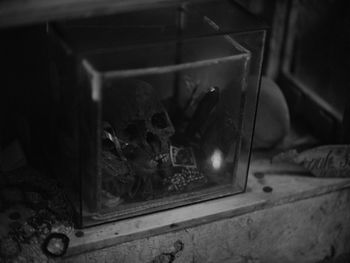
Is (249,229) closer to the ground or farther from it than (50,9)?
closer to the ground

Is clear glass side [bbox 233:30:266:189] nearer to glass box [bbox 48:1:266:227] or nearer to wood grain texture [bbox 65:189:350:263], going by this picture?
glass box [bbox 48:1:266:227]

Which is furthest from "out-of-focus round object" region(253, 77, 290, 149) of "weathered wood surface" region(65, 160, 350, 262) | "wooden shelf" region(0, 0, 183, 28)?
"wooden shelf" region(0, 0, 183, 28)

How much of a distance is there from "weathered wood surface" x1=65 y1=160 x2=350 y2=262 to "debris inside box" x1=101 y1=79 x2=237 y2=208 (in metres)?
0.07

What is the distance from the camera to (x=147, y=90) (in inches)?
69.8

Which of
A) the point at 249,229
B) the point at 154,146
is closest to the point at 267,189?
the point at 249,229

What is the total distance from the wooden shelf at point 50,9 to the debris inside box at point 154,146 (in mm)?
223

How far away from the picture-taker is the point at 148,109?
1.76m

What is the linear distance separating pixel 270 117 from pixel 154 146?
0.39m

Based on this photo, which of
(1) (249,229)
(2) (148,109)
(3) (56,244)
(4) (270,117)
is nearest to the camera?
(3) (56,244)

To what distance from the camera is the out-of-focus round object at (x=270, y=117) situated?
1980mm

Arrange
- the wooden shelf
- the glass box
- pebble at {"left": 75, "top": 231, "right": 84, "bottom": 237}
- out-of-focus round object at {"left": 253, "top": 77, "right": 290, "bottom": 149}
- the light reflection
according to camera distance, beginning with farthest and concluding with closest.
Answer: out-of-focus round object at {"left": 253, "top": 77, "right": 290, "bottom": 149}
the light reflection
pebble at {"left": 75, "top": 231, "right": 84, "bottom": 237}
the glass box
the wooden shelf

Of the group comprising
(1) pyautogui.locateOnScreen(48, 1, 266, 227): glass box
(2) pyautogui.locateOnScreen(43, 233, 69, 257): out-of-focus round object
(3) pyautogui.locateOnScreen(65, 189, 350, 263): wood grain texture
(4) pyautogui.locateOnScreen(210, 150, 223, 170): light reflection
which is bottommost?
(3) pyautogui.locateOnScreen(65, 189, 350, 263): wood grain texture

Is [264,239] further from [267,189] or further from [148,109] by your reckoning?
[148,109]

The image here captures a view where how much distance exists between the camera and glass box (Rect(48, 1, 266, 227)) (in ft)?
5.09
